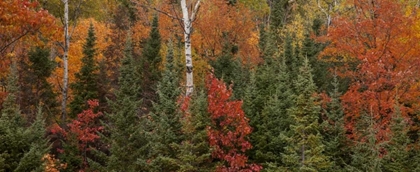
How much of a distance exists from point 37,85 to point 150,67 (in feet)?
24.3

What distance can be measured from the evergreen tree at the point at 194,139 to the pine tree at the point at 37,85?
13.2 meters

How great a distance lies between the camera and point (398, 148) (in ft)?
58.8

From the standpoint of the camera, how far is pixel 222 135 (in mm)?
17125

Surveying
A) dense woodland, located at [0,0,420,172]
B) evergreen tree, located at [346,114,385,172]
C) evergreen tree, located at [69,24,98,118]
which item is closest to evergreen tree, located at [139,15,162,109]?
dense woodland, located at [0,0,420,172]

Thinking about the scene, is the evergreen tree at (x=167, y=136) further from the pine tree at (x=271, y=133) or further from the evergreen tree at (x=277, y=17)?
the evergreen tree at (x=277, y=17)

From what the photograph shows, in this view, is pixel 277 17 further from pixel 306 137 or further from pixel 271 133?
pixel 306 137

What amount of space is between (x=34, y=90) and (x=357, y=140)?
19399mm

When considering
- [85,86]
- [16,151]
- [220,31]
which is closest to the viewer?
[16,151]

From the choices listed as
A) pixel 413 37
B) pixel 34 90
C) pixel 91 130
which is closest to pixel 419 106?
pixel 413 37

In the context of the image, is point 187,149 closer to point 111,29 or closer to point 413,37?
point 413,37

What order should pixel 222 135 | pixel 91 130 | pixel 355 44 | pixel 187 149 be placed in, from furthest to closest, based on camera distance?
pixel 91 130 → pixel 355 44 → pixel 222 135 → pixel 187 149

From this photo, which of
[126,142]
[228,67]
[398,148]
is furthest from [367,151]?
[228,67]

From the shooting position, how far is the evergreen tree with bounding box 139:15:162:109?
93.4ft

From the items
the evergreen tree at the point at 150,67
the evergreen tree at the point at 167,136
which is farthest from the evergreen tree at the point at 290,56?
the evergreen tree at the point at 167,136
